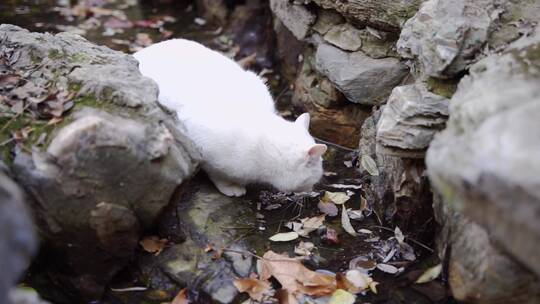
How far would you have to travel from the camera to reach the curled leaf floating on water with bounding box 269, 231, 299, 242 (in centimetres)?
443

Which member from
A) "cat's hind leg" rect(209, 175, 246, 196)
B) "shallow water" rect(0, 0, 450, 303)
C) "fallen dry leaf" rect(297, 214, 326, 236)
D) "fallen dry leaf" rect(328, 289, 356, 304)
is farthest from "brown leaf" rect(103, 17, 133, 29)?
"fallen dry leaf" rect(328, 289, 356, 304)

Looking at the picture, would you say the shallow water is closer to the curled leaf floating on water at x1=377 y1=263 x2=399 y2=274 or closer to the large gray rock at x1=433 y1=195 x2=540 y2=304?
the curled leaf floating on water at x1=377 y1=263 x2=399 y2=274

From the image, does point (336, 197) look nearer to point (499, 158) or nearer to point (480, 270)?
point (480, 270)

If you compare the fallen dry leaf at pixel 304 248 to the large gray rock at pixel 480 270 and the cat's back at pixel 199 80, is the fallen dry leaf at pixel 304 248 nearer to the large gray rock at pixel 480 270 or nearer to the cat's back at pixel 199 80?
the large gray rock at pixel 480 270

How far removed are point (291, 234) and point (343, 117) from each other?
182 cm

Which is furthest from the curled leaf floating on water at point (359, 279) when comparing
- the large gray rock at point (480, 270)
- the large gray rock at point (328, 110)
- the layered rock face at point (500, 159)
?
the large gray rock at point (328, 110)

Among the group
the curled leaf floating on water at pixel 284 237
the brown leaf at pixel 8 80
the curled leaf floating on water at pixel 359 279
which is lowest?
the curled leaf floating on water at pixel 284 237

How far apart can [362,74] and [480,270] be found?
2.48m

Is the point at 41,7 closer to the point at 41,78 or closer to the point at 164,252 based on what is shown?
the point at 41,78

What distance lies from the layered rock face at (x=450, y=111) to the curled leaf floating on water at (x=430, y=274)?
0.14m

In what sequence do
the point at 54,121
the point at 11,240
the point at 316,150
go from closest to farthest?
the point at 11,240 → the point at 54,121 → the point at 316,150

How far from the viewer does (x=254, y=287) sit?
3.95 meters

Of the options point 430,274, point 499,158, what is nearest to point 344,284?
point 430,274

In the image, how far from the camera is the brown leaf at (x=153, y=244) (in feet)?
→ 13.5
